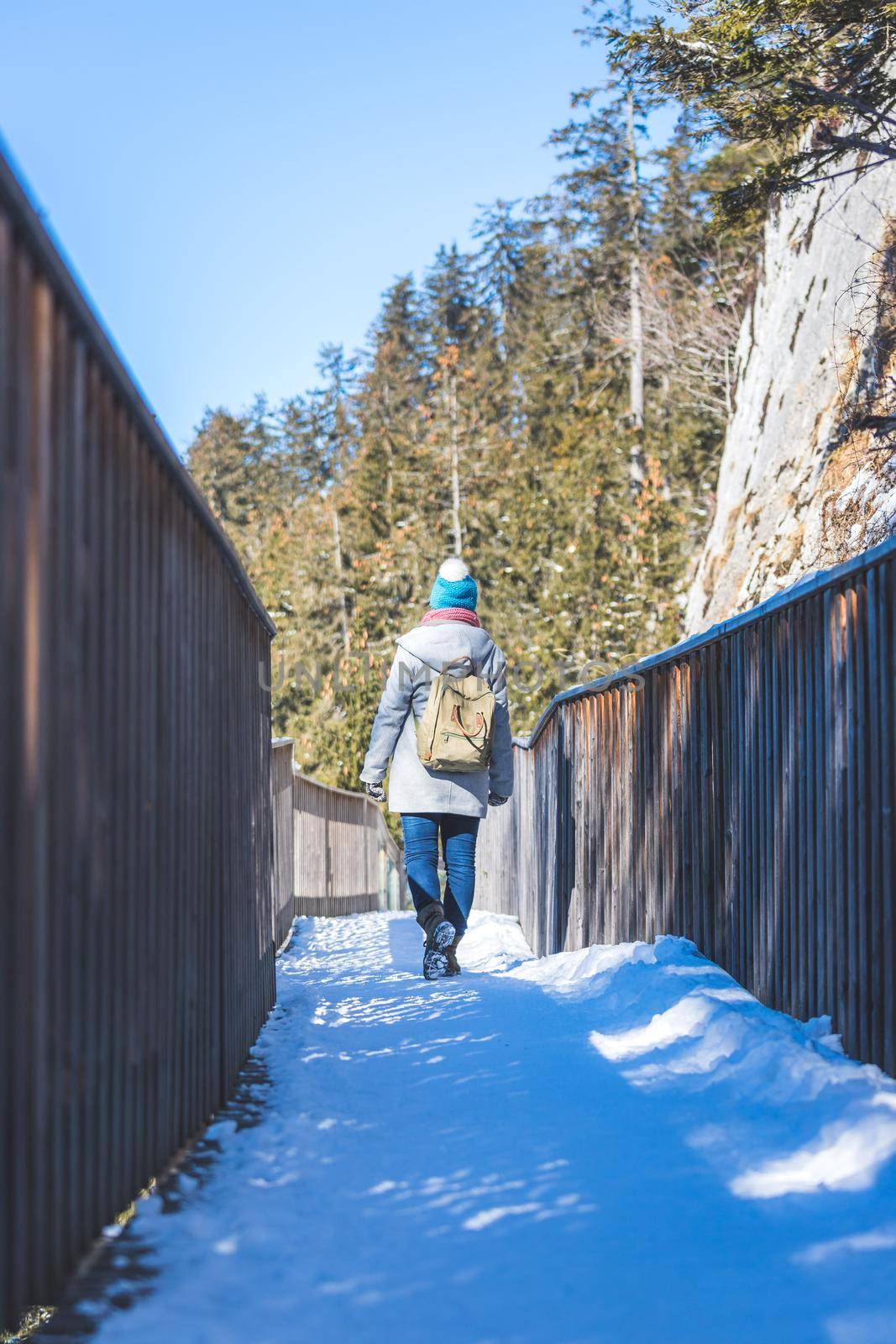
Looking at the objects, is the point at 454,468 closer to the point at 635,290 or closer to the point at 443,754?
the point at 635,290

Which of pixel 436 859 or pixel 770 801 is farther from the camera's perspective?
pixel 436 859

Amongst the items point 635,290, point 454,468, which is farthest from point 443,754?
point 454,468

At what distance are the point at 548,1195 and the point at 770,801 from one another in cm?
208

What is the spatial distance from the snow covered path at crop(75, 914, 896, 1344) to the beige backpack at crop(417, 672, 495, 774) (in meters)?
1.81

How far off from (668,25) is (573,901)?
552cm

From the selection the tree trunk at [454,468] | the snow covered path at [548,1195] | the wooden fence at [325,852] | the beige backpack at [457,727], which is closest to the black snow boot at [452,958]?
the beige backpack at [457,727]

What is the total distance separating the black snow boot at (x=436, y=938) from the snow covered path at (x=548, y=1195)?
58.5 inches

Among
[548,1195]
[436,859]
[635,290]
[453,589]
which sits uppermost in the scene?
[635,290]

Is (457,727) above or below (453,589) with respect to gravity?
below

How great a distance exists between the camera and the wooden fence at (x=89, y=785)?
205cm

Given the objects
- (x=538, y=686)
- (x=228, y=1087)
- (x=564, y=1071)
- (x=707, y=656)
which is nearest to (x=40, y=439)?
(x=228, y=1087)

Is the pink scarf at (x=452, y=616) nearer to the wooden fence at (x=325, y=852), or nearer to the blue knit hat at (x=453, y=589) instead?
the blue knit hat at (x=453, y=589)

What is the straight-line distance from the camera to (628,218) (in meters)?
32.9

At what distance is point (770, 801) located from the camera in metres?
4.61
